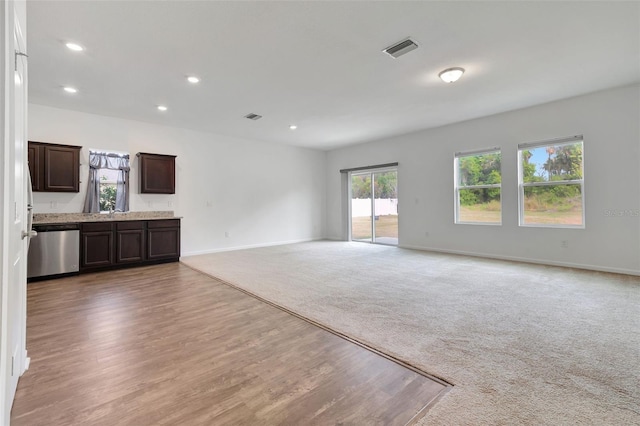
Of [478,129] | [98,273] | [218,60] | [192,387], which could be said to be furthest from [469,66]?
[98,273]

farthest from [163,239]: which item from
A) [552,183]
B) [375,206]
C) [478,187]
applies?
[552,183]

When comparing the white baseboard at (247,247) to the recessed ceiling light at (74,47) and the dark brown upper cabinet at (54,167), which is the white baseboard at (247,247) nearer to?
the dark brown upper cabinet at (54,167)

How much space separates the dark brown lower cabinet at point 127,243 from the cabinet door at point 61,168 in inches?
31.1

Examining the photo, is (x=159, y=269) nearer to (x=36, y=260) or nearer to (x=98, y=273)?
(x=98, y=273)

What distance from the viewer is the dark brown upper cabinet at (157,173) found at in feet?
Result: 18.3

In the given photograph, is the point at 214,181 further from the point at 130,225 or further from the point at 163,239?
the point at 130,225

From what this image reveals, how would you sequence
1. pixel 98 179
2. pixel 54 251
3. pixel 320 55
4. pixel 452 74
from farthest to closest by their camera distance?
1. pixel 98 179
2. pixel 54 251
3. pixel 452 74
4. pixel 320 55

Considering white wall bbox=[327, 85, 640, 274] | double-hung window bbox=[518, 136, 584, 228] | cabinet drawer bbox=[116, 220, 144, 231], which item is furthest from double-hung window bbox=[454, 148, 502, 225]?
cabinet drawer bbox=[116, 220, 144, 231]

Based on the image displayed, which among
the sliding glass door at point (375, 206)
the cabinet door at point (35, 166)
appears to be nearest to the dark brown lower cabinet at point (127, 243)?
the cabinet door at point (35, 166)

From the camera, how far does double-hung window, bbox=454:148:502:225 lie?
222 inches

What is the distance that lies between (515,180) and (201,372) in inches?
231

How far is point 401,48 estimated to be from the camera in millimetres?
3100

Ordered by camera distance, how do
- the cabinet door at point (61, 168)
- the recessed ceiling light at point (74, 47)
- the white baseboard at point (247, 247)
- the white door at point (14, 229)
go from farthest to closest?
the white baseboard at point (247, 247) → the cabinet door at point (61, 168) → the recessed ceiling light at point (74, 47) → the white door at point (14, 229)

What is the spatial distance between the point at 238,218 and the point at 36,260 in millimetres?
3705
